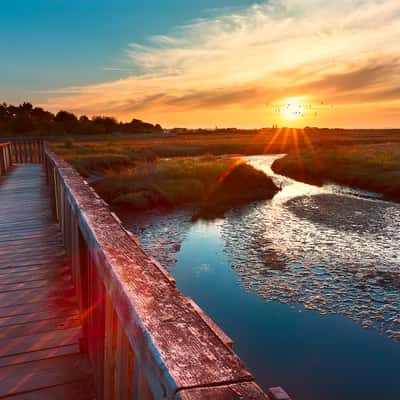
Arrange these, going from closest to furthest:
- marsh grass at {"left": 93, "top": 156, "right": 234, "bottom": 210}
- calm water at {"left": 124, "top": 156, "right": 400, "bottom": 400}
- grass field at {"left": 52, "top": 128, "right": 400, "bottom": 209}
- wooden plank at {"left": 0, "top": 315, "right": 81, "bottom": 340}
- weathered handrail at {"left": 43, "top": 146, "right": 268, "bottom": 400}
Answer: weathered handrail at {"left": 43, "top": 146, "right": 268, "bottom": 400} → wooden plank at {"left": 0, "top": 315, "right": 81, "bottom": 340} → calm water at {"left": 124, "top": 156, "right": 400, "bottom": 400} → marsh grass at {"left": 93, "top": 156, "right": 234, "bottom": 210} → grass field at {"left": 52, "top": 128, "right": 400, "bottom": 209}

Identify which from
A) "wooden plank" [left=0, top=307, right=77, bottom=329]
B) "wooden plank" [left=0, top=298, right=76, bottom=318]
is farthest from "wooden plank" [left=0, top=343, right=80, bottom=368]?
"wooden plank" [left=0, top=298, right=76, bottom=318]

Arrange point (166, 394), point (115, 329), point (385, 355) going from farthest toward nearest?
point (385, 355) < point (115, 329) < point (166, 394)

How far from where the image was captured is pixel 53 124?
241 ft

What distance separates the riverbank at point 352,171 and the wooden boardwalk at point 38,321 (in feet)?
79.2

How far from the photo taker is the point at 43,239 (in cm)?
636

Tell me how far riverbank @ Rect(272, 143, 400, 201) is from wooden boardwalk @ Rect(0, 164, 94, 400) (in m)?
24.1

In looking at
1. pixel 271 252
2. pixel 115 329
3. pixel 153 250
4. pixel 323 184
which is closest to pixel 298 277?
pixel 271 252

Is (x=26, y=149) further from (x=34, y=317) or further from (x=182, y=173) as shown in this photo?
(x=34, y=317)

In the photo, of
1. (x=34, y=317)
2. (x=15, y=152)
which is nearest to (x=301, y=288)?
(x=34, y=317)

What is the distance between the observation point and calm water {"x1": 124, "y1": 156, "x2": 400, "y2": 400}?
7.73m

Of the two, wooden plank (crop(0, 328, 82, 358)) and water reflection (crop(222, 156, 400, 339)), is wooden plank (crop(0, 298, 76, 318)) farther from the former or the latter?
water reflection (crop(222, 156, 400, 339))

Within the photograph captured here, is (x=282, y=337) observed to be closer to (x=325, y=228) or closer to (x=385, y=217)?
(x=325, y=228)

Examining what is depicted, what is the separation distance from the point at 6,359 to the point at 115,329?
183 centimetres

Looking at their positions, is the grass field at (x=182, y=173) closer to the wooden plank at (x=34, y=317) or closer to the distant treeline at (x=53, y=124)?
the wooden plank at (x=34, y=317)
